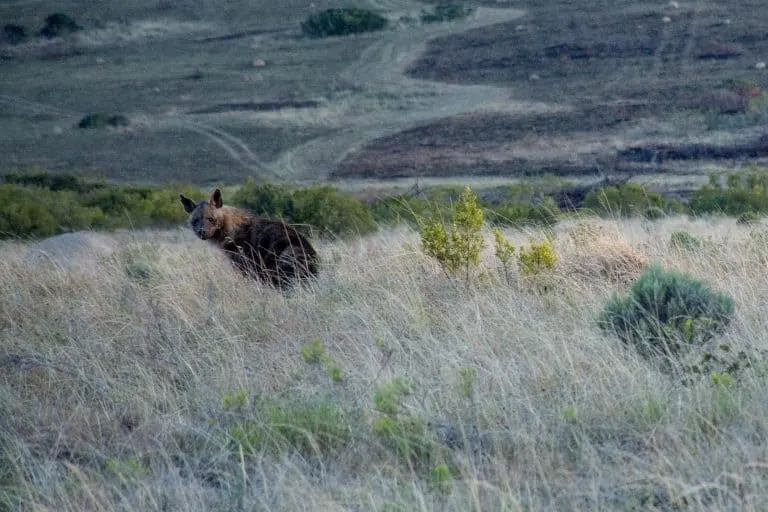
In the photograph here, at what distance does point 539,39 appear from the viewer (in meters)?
50.4

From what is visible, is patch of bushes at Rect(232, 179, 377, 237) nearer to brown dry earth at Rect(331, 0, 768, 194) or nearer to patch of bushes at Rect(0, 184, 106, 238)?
patch of bushes at Rect(0, 184, 106, 238)

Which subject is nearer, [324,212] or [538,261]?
[538,261]

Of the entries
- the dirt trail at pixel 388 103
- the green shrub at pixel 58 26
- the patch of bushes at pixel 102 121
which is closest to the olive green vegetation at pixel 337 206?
the dirt trail at pixel 388 103

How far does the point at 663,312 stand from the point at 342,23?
159 ft

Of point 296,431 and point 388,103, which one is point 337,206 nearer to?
point 296,431

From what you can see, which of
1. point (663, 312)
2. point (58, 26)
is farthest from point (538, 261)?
point (58, 26)

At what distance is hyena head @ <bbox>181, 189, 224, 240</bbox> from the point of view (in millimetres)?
9438

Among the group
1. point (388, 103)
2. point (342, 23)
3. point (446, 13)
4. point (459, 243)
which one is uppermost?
point (459, 243)

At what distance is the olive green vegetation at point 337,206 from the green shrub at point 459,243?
6.19m

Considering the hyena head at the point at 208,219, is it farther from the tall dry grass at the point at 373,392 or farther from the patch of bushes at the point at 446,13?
the patch of bushes at the point at 446,13

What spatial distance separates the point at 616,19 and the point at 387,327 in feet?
155

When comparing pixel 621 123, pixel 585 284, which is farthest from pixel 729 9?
pixel 585 284

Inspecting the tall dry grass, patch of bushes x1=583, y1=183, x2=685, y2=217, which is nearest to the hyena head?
Result: the tall dry grass

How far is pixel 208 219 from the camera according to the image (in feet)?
31.0
